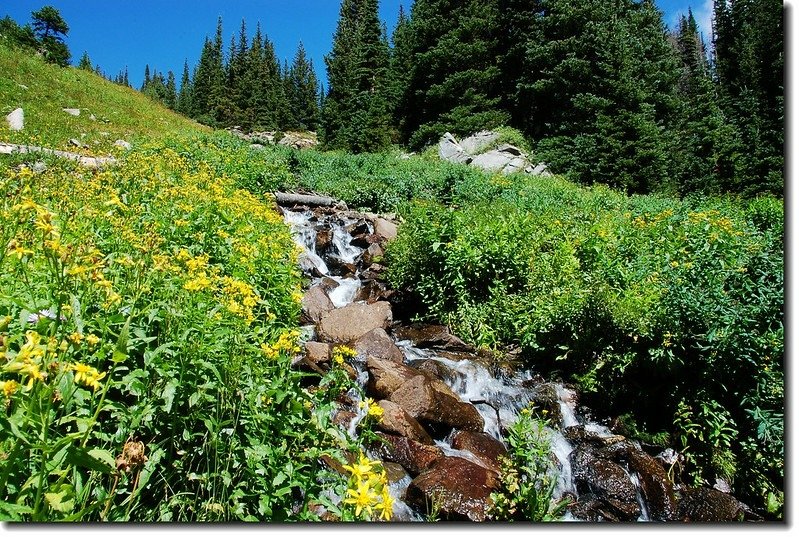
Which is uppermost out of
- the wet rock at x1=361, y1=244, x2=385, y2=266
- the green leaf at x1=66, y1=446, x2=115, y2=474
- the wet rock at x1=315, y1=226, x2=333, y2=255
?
the wet rock at x1=315, y1=226, x2=333, y2=255

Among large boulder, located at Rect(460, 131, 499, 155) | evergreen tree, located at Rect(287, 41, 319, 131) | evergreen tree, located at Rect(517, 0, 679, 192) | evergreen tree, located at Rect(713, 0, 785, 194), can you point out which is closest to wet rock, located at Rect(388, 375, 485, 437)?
evergreen tree, located at Rect(713, 0, 785, 194)

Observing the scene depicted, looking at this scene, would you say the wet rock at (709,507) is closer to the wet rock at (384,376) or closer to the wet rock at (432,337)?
the wet rock at (384,376)

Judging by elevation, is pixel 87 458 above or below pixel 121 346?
below

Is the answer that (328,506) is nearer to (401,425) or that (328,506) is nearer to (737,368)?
(401,425)

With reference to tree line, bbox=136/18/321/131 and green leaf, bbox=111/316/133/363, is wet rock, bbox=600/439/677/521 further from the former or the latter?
tree line, bbox=136/18/321/131

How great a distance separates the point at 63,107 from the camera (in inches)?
573

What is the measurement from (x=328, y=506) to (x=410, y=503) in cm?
180

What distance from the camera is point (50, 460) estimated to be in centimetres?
160

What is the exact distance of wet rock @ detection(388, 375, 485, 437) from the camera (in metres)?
4.71

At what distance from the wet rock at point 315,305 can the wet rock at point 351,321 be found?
0.11 metres

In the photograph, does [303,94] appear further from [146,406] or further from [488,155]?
[146,406]

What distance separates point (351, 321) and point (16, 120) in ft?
35.9

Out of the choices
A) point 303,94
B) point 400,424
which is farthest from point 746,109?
point 303,94

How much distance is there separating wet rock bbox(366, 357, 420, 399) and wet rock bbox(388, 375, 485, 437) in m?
0.10
